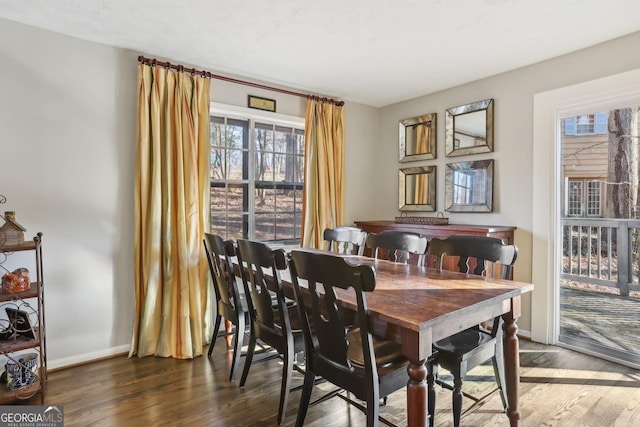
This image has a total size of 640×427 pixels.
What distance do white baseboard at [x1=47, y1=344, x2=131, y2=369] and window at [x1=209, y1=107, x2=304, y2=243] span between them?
4.17 feet

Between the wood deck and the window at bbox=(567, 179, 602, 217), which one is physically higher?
the window at bbox=(567, 179, 602, 217)

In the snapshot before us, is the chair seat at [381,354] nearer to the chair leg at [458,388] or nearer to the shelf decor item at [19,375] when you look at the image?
the chair leg at [458,388]

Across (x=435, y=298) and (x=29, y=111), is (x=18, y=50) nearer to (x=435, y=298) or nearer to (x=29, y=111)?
(x=29, y=111)

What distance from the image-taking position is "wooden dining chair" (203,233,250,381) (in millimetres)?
2508

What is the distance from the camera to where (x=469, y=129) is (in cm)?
371

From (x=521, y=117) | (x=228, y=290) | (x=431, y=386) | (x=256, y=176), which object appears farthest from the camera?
(x=256, y=176)

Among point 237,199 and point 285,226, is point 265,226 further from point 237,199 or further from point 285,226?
point 237,199

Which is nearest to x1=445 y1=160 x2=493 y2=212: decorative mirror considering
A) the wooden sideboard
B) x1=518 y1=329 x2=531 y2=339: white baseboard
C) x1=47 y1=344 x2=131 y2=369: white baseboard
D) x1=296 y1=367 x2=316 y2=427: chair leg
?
the wooden sideboard

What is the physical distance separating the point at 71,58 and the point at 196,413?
2.72 metres

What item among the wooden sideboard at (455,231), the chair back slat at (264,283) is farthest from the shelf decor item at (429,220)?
the chair back slat at (264,283)

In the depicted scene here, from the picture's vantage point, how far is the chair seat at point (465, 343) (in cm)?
182

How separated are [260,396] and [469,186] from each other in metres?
2.83

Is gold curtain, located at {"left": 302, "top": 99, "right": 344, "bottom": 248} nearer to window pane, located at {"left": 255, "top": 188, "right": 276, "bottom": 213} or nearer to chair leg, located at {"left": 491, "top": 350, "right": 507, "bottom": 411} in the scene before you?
window pane, located at {"left": 255, "top": 188, "right": 276, "bottom": 213}

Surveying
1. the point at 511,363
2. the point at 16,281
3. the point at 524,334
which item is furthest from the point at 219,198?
the point at 524,334
